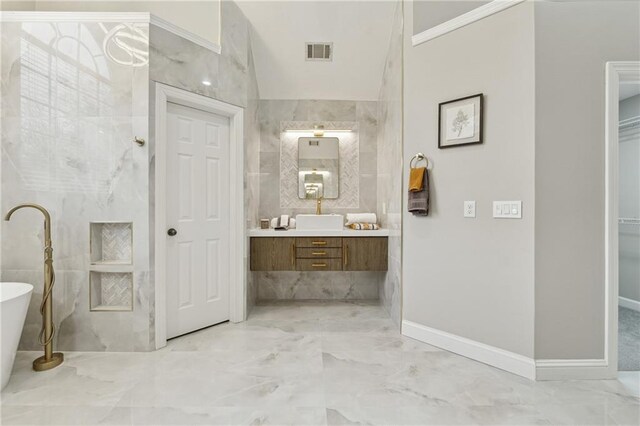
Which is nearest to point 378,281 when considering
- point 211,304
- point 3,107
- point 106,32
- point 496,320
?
point 496,320

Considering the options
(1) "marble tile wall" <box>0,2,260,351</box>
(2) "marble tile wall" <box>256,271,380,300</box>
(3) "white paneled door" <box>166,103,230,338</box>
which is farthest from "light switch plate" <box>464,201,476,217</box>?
(1) "marble tile wall" <box>0,2,260,351</box>

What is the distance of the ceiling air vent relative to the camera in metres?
3.41

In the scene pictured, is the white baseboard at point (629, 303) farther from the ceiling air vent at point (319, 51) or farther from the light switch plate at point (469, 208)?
the ceiling air vent at point (319, 51)

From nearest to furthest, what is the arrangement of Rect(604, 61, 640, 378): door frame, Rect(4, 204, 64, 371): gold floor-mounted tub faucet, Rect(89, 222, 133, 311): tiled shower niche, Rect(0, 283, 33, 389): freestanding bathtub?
1. Rect(0, 283, 33, 389): freestanding bathtub
2. Rect(604, 61, 640, 378): door frame
3. Rect(4, 204, 64, 371): gold floor-mounted tub faucet
4. Rect(89, 222, 133, 311): tiled shower niche

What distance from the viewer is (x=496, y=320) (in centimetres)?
227

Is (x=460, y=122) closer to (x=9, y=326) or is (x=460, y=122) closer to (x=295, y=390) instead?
(x=295, y=390)

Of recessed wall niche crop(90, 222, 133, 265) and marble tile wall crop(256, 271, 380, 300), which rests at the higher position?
recessed wall niche crop(90, 222, 133, 265)

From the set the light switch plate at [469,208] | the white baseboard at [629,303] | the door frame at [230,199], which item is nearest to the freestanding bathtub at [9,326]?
the door frame at [230,199]

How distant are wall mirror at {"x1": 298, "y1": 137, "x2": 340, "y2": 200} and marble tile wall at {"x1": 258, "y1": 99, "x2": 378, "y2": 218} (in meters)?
0.10

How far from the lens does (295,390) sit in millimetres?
1949

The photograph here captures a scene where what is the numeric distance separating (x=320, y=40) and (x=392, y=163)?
1572mm

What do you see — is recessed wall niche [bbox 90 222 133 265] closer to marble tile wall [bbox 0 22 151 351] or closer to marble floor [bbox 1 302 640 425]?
marble tile wall [bbox 0 22 151 351]

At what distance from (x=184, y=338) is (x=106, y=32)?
2.59 metres

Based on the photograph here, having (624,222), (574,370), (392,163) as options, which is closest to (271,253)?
(392,163)
